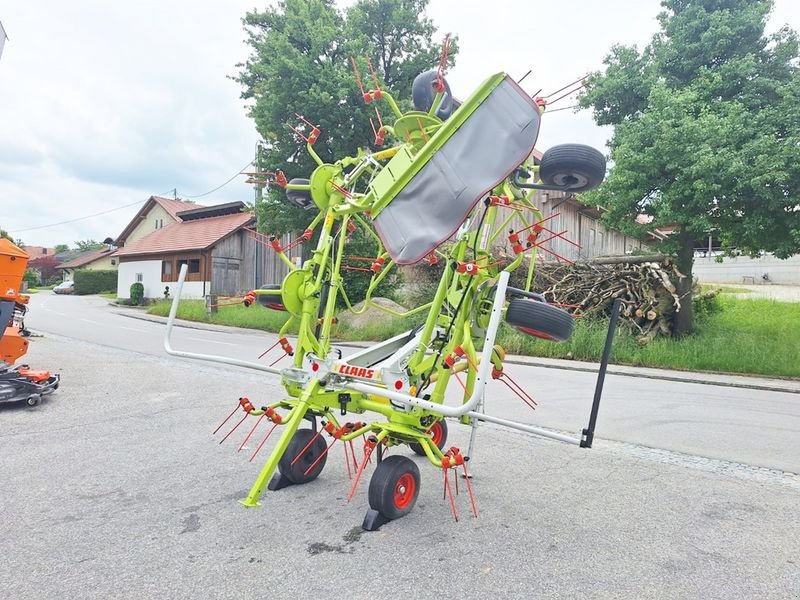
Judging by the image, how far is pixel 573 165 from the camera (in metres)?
3.29

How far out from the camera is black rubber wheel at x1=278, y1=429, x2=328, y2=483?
4.13 metres

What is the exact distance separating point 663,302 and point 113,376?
40.9 ft

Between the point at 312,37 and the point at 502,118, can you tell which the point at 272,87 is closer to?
the point at 312,37

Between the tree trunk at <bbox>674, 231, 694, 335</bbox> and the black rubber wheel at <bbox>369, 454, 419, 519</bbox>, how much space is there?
1226cm

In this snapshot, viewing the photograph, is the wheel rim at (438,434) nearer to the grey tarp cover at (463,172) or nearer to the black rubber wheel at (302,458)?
the black rubber wheel at (302,458)

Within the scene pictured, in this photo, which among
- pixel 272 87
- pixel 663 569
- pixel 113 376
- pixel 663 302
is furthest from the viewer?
pixel 272 87

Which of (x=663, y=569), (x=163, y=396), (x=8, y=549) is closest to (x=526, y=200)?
(x=663, y=569)

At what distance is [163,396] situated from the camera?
25.5 feet

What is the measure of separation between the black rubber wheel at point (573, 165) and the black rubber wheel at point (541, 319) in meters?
0.75

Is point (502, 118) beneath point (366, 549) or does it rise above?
above

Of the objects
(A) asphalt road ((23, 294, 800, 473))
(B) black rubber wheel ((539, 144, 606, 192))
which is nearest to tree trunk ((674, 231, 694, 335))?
(A) asphalt road ((23, 294, 800, 473))

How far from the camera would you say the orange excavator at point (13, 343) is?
671cm

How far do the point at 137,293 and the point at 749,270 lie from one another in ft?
112

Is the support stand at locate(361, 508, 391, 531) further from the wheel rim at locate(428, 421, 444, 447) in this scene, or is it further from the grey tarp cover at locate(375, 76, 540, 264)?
the grey tarp cover at locate(375, 76, 540, 264)
